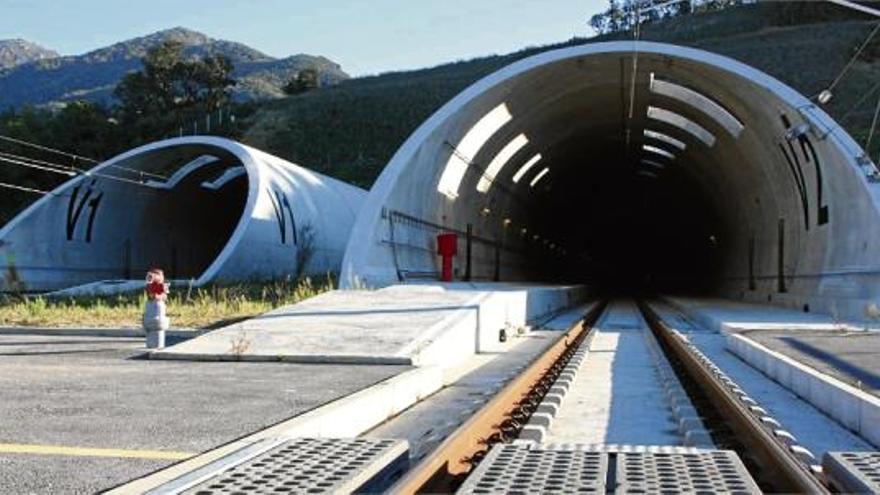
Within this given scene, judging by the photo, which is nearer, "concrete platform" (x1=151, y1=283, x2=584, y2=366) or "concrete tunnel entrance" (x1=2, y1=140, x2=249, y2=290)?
"concrete platform" (x1=151, y1=283, x2=584, y2=366)

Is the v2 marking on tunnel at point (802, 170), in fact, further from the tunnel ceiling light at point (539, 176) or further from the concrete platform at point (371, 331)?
the tunnel ceiling light at point (539, 176)

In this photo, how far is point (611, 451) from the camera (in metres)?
5.90

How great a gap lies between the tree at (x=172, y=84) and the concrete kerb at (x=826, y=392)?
286 ft

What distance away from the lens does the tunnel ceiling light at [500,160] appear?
1246 inches

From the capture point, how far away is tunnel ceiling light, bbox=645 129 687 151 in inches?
1411

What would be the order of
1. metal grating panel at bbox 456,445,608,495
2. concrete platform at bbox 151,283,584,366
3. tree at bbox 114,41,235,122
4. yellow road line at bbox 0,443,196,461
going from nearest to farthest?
1. metal grating panel at bbox 456,445,608,495
2. yellow road line at bbox 0,443,196,461
3. concrete platform at bbox 151,283,584,366
4. tree at bbox 114,41,235,122

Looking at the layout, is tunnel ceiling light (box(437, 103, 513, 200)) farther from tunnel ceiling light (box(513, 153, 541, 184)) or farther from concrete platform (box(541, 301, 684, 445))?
concrete platform (box(541, 301, 684, 445))

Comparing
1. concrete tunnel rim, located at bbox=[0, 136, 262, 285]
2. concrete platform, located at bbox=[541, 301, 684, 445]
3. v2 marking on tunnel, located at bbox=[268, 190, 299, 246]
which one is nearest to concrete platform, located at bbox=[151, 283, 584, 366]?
concrete platform, located at bbox=[541, 301, 684, 445]

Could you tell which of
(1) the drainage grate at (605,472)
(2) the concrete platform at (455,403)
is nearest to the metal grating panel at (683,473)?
(1) the drainage grate at (605,472)

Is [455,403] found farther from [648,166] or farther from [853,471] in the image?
[648,166]

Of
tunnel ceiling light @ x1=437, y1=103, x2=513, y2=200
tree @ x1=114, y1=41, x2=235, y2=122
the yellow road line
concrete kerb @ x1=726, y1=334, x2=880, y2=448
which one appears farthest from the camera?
tree @ x1=114, y1=41, x2=235, y2=122

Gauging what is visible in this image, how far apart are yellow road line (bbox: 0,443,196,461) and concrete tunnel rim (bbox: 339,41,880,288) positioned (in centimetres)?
1516

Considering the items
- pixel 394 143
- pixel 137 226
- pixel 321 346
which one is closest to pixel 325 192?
pixel 137 226

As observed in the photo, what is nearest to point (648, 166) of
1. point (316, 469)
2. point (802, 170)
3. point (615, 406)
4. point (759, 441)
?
point (802, 170)
